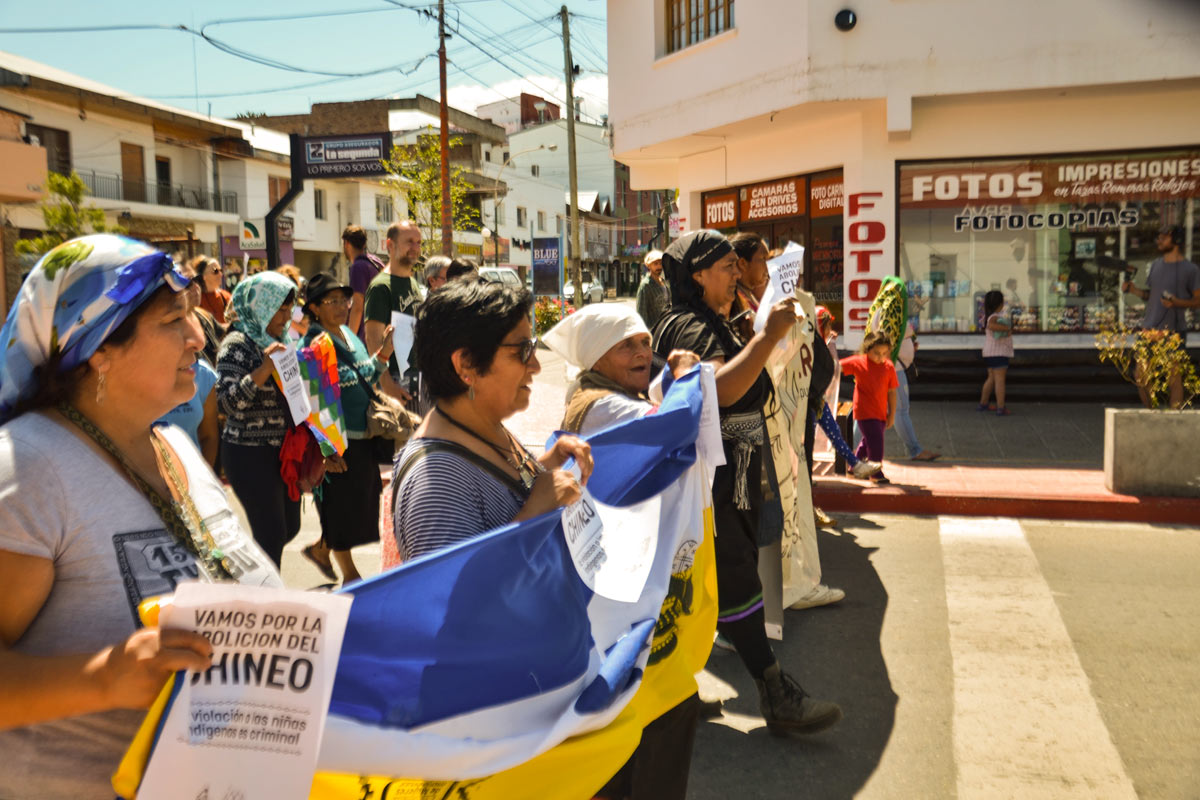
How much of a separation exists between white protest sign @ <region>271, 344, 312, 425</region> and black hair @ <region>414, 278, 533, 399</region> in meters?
2.74

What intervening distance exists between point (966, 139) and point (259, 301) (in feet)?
37.2

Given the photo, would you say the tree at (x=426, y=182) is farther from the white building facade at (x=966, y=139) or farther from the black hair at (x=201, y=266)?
the black hair at (x=201, y=266)

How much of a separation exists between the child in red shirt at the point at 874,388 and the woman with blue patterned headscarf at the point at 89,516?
285 inches

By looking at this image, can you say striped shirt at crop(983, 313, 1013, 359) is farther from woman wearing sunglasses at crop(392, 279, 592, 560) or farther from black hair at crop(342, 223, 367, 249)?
woman wearing sunglasses at crop(392, 279, 592, 560)

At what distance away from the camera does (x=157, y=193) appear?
39969 mm

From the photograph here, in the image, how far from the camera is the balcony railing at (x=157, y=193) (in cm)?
3647

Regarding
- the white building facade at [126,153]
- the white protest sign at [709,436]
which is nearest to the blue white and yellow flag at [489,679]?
the white protest sign at [709,436]

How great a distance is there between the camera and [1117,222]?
14.0 meters

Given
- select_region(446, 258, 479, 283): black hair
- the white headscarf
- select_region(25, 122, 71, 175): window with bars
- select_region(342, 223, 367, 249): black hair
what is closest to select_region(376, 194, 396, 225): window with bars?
select_region(25, 122, 71, 175): window with bars

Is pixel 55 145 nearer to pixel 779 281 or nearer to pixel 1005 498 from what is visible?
pixel 1005 498

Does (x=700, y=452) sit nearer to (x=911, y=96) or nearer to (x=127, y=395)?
(x=127, y=395)

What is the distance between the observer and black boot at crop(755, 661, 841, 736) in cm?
412

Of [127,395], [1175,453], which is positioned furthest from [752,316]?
[1175,453]

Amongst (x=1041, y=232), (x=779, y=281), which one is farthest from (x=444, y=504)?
(x=1041, y=232)
